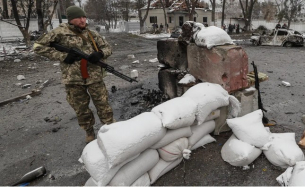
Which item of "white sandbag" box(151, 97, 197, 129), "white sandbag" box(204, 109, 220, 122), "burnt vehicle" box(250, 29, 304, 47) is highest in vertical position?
"burnt vehicle" box(250, 29, 304, 47)

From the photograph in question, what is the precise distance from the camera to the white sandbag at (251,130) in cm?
202

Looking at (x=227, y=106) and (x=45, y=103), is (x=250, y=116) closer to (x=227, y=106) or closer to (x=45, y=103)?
(x=227, y=106)

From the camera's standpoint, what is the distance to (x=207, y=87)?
2311mm

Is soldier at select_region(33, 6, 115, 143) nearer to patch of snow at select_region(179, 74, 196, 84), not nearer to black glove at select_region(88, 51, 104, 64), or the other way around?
black glove at select_region(88, 51, 104, 64)

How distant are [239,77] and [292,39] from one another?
10729 millimetres

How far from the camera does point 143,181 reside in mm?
1855

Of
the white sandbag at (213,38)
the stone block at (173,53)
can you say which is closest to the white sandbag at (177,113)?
the white sandbag at (213,38)

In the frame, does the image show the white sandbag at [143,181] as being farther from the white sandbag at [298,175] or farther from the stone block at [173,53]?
the stone block at [173,53]

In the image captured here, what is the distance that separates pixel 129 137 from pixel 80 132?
1.62m

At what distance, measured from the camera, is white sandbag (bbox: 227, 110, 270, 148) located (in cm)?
202

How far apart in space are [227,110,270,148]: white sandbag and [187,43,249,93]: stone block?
41cm

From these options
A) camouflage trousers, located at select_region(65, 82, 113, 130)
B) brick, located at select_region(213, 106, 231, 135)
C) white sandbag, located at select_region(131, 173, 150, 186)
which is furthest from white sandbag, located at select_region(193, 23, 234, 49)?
white sandbag, located at select_region(131, 173, 150, 186)

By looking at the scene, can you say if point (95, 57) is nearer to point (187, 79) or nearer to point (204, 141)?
point (187, 79)

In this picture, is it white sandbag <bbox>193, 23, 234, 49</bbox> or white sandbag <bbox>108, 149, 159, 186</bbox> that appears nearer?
white sandbag <bbox>108, 149, 159, 186</bbox>
